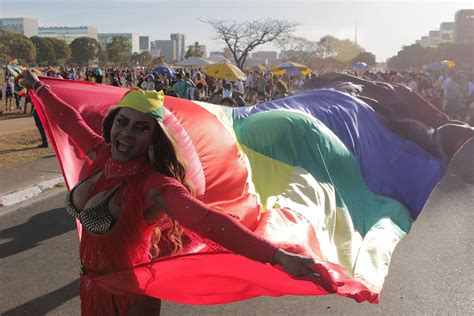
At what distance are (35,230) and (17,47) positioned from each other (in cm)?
5823

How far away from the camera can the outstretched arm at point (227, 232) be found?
172cm

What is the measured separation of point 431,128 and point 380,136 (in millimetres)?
644

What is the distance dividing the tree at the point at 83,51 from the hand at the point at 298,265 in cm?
8576

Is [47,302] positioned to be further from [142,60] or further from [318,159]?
[142,60]

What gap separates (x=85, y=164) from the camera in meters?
3.38

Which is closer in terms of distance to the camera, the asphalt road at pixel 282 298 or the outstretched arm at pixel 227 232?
the outstretched arm at pixel 227 232

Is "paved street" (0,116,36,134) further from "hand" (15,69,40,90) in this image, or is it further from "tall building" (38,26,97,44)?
"tall building" (38,26,97,44)

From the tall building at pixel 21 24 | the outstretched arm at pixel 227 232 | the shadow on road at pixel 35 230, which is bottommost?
the shadow on road at pixel 35 230

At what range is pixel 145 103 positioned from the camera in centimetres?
222

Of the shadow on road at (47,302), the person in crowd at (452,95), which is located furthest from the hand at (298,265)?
the person in crowd at (452,95)

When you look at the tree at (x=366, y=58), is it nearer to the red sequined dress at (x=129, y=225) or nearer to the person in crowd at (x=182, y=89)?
the person in crowd at (x=182, y=89)

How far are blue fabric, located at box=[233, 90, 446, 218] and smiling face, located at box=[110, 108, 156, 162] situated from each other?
236 cm

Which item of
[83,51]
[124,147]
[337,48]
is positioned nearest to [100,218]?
[124,147]

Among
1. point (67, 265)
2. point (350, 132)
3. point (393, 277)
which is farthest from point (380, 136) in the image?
point (67, 265)
